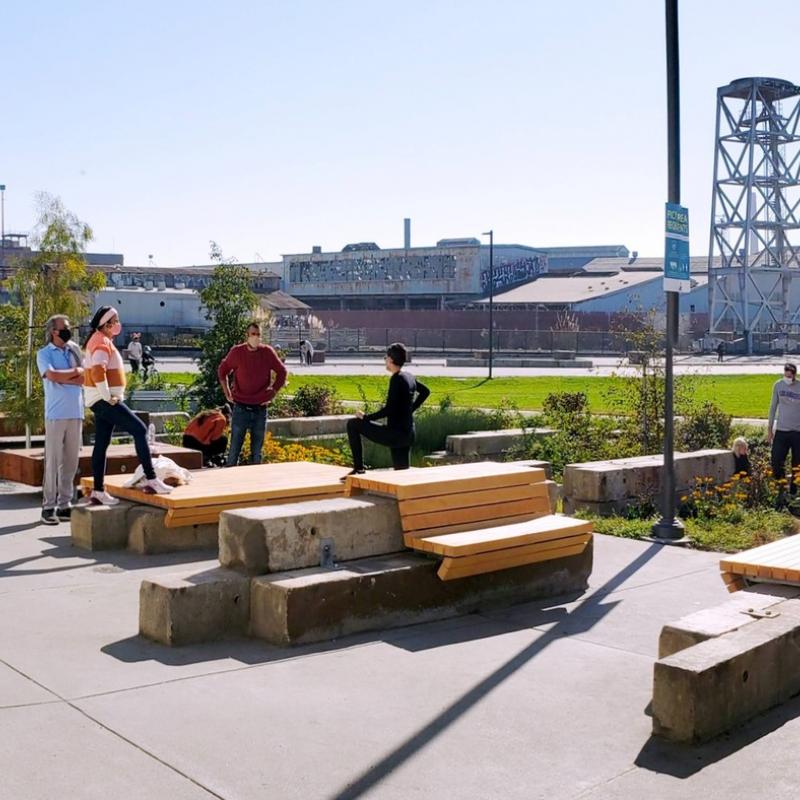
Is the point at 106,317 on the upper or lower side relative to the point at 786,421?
upper

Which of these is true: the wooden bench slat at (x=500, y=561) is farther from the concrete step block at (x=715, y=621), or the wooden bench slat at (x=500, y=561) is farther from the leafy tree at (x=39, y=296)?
the leafy tree at (x=39, y=296)

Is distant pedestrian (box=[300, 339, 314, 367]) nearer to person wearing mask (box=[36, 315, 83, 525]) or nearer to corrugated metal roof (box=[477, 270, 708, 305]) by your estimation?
corrugated metal roof (box=[477, 270, 708, 305])

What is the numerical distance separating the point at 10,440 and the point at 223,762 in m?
9.87

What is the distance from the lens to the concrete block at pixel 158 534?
8.90 metres

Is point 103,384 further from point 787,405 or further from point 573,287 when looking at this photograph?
point 573,287

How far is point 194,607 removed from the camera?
650cm

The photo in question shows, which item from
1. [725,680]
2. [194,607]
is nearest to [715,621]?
[725,680]

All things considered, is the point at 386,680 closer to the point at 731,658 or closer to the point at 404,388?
the point at 731,658

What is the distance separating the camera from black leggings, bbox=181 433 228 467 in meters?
13.2

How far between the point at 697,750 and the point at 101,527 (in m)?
5.43

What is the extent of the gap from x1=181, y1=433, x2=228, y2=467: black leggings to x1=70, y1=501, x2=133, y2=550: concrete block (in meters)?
4.08

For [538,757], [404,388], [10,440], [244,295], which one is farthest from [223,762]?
[244,295]

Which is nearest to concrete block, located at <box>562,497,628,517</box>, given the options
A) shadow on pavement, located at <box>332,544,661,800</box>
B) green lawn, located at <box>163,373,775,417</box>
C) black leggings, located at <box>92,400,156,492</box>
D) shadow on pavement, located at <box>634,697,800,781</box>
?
shadow on pavement, located at <box>332,544,661,800</box>

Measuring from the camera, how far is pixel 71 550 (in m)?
9.06
